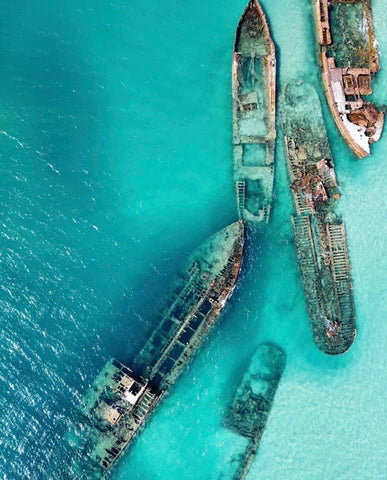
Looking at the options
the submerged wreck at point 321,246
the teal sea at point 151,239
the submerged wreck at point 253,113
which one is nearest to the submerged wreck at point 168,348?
the teal sea at point 151,239

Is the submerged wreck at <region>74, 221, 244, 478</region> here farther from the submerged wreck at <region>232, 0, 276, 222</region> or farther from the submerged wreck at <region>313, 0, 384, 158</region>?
the submerged wreck at <region>313, 0, 384, 158</region>

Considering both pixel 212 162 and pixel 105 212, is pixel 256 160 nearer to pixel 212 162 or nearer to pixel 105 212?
pixel 212 162

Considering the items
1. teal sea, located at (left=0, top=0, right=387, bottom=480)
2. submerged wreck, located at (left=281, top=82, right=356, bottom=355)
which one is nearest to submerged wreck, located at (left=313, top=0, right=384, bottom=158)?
teal sea, located at (left=0, top=0, right=387, bottom=480)

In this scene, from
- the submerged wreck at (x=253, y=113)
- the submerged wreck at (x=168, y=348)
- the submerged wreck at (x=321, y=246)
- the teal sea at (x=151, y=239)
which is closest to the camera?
the submerged wreck at (x=168, y=348)

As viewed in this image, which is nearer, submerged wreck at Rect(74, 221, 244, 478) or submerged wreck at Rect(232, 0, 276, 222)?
submerged wreck at Rect(74, 221, 244, 478)

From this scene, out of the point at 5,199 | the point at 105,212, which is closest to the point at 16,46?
the point at 5,199

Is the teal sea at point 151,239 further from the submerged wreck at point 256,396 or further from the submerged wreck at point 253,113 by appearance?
the submerged wreck at point 253,113

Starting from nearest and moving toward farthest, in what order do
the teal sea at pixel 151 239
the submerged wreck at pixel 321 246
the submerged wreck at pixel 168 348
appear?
the submerged wreck at pixel 168 348
the teal sea at pixel 151 239
the submerged wreck at pixel 321 246
